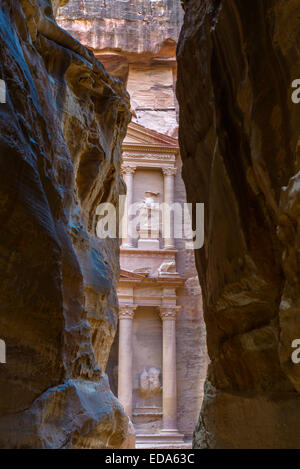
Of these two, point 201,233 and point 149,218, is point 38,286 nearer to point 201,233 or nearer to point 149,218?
point 201,233

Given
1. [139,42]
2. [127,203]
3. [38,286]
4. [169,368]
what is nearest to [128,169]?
[127,203]

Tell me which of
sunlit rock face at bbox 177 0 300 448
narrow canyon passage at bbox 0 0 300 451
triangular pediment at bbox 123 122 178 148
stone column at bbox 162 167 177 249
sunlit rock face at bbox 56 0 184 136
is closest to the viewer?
sunlit rock face at bbox 177 0 300 448

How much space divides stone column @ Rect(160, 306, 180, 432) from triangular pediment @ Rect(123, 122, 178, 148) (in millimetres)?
6522

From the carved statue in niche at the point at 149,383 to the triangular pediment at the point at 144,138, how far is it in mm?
8725

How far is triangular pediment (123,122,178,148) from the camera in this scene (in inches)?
809

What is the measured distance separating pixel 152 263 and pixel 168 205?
7.99ft

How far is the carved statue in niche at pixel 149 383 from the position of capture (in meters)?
18.0

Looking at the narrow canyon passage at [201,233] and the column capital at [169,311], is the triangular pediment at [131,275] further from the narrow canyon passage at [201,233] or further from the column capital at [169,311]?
the narrow canyon passage at [201,233]

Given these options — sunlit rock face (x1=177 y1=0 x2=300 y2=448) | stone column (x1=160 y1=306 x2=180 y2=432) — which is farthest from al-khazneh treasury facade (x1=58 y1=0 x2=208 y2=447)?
sunlit rock face (x1=177 y1=0 x2=300 y2=448)

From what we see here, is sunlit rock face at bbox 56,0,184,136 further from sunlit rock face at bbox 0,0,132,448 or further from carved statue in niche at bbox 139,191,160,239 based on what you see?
sunlit rock face at bbox 0,0,132,448

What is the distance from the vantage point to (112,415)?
6121 mm

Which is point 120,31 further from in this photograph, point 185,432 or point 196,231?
point 196,231

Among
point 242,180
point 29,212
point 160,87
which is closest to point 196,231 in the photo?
point 242,180
